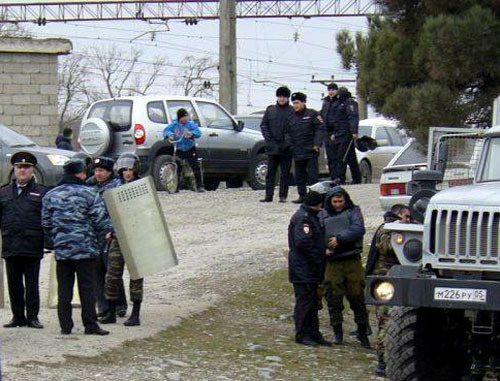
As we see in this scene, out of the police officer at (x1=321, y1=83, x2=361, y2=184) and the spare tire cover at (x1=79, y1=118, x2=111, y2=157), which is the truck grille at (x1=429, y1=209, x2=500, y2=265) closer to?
the police officer at (x1=321, y1=83, x2=361, y2=184)

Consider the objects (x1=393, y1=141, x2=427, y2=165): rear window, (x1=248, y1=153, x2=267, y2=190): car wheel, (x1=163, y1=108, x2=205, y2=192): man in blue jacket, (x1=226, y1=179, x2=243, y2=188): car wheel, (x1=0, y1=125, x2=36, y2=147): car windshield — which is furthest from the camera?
(x1=226, y1=179, x2=243, y2=188): car wheel

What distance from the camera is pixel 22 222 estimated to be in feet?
39.3

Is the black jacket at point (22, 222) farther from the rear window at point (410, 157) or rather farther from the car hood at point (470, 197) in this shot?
the rear window at point (410, 157)

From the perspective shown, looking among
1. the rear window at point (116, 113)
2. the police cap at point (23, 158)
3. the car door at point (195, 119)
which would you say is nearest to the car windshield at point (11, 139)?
the rear window at point (116, 113)

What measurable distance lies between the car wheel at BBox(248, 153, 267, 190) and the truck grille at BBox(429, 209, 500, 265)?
51.5 feet

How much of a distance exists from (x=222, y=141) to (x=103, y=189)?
462 inches

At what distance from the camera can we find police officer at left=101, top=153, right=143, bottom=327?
1283 cm

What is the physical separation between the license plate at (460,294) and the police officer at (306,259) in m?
4.02

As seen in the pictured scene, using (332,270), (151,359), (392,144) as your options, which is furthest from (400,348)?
(392,144)

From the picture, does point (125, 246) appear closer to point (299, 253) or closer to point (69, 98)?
point (299, 253)

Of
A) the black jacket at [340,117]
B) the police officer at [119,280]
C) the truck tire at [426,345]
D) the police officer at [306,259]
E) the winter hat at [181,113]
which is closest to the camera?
the truck tire at [426,345]

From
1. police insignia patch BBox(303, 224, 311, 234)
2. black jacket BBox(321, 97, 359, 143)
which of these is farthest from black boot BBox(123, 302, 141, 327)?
black jacket BBox(321, 97, 359, 143)

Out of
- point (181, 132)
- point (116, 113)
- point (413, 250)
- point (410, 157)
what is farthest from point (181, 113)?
point (413, 250)

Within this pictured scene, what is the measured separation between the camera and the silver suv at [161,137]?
75.3 ft
